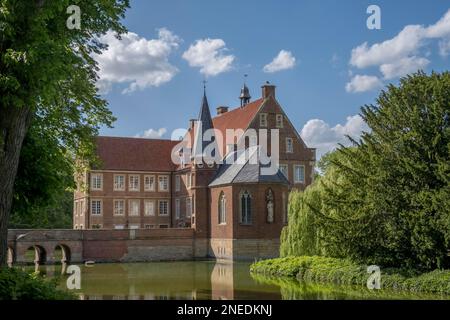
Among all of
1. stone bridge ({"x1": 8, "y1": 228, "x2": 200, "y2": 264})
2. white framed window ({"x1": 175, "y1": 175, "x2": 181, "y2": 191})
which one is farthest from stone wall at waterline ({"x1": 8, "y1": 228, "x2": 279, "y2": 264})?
white framed window ({"x1": 175, "y1": 175, "x2": 181, "y2": 191})

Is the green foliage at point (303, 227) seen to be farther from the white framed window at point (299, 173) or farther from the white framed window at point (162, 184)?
the white framed window at point (162, 184)

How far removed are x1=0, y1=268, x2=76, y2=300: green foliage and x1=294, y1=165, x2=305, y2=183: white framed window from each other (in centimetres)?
3948

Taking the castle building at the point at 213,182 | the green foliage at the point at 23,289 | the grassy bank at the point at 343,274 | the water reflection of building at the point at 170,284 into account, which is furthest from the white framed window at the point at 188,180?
the green foliage at the point at 23,289

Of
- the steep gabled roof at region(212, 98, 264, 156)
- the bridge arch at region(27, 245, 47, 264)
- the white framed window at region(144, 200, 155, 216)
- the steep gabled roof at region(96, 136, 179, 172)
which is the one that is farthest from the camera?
the white framed window at region(144, 200, 155, 216)

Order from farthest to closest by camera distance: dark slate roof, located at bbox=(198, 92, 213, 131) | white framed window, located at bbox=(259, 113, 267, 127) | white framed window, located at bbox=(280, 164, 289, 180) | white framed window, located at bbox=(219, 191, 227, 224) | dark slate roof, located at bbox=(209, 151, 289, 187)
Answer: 1. white framed window, located at bbox=(280, 164, 289, 180)
2. white framed window, located at bbox=(259, 113, 267, 127)
3. dark slate roof, located at bbox=(198, 92, 213, 131)
4. white framed window, located at bbox=(219, 191, 227, 224)
5. dark slate roof, located at bbox=(209, 151, 289, 187)

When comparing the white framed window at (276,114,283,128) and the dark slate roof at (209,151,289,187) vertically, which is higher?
the white framed window at (276,114,283,128)

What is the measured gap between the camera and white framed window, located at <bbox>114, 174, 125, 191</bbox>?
50031 mm

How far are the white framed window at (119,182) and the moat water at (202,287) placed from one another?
54.9 ft

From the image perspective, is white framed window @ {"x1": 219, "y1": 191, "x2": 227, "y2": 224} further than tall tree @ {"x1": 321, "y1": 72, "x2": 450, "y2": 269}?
Yes

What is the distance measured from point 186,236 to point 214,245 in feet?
7.04

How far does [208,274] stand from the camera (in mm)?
31438

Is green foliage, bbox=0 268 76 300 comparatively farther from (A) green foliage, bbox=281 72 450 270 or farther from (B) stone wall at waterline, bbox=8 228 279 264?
(B) stone wall at waterline, bbox=8 228 279 264

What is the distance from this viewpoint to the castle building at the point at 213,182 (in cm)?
4172
